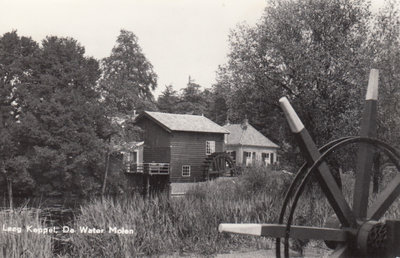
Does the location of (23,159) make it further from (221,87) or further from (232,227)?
(232,227)

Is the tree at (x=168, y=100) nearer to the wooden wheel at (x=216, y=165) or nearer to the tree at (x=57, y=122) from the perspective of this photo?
the wooden wheel at (x=216, y=165)

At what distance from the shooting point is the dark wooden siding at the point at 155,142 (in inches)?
1700

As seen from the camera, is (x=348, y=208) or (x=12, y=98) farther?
(x=12, y=98)

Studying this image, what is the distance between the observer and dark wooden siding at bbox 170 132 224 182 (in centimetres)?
4284

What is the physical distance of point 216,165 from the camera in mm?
43281

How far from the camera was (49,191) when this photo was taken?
30016mm

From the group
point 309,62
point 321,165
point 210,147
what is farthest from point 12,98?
point 321,165

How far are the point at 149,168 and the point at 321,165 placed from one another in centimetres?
3787

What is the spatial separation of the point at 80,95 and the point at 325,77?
18802mm

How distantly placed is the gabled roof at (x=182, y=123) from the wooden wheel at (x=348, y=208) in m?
38.5

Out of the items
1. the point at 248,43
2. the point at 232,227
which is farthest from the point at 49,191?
the point at 232,227

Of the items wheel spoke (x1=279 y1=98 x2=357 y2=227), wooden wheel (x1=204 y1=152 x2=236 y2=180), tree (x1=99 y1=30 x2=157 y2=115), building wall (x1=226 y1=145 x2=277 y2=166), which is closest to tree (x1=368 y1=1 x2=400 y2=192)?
wheel spoke (x1=279 y1=98 x2=357 y2=227)

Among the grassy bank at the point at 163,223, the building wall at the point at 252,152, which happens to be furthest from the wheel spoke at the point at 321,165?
the building wall at the point at 252,152

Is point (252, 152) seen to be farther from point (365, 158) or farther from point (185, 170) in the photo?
point (365, 158)
